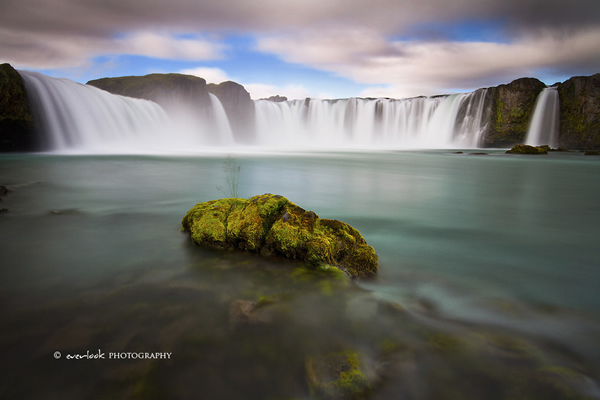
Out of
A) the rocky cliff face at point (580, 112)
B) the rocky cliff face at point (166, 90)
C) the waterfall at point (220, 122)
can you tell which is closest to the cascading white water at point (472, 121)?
the rocky cliff face at point (580, 112)

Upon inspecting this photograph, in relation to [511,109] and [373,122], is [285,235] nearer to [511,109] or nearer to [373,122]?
[511,109]

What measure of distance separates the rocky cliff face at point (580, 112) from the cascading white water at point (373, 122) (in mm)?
10452

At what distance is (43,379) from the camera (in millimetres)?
2166

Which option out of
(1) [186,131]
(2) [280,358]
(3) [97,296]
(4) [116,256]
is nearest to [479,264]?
(2) [280,358]

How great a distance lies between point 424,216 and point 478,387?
562cm

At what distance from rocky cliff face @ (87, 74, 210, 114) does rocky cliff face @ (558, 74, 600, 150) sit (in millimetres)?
56012

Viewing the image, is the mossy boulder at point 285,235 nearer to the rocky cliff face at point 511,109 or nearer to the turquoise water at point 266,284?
the turquoise water at point 266,284

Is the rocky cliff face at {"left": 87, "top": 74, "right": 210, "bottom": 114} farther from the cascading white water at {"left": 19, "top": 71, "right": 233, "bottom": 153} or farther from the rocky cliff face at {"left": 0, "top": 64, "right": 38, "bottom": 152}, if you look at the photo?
the rocky cliff face at {"left": 0, "top": 64, "right": 38, "bottom": 152}

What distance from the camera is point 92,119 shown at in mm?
26875

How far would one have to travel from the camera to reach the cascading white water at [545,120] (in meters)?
43.9

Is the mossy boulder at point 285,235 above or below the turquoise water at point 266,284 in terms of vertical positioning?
above

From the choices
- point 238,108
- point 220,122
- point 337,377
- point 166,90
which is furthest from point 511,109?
point 337,377

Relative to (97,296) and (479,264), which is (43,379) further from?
(479,264)

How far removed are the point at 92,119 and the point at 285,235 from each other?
30.3m
